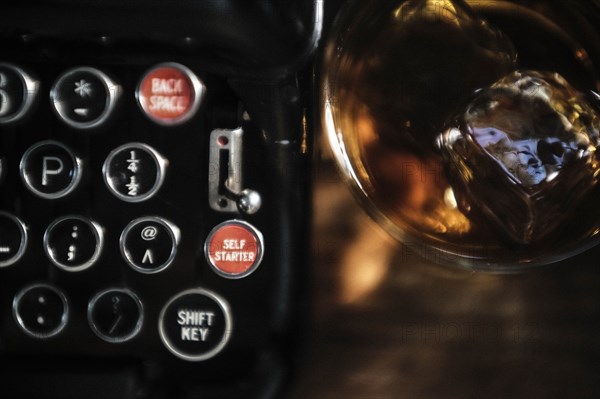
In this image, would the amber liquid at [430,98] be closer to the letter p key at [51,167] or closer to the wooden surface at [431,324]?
the wooden surface at [431,324]

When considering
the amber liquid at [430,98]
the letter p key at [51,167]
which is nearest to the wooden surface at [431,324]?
the amber liquid at [430,98]

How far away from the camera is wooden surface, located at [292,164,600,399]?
543 millimetres

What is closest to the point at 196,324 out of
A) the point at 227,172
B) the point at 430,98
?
the point at 227,172

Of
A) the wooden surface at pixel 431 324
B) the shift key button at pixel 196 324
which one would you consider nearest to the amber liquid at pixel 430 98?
the wooden surface at pixel 431 324

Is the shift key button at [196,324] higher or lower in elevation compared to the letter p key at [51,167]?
lower

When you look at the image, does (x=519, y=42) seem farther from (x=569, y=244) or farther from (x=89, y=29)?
(x=89, y=29)

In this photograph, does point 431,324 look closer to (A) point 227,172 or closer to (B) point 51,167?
(A) point 227,172

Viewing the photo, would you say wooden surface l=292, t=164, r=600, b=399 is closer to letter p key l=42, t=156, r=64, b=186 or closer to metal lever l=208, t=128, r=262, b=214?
metal lever l=208, t=128, r=262, b=214

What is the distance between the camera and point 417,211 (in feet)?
1.82

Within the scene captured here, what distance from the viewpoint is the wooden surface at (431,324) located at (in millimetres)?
543

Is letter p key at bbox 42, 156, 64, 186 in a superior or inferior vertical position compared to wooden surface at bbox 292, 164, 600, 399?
superior

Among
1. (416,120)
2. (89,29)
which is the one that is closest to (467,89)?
(416,120)

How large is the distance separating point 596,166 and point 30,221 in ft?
1.34

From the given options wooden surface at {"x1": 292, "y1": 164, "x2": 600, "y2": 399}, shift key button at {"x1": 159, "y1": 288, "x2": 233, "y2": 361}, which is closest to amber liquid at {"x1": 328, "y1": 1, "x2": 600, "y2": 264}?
wooden surface at {"x1": 292, "y1": 164, "x2": 600, "y2": 399}
